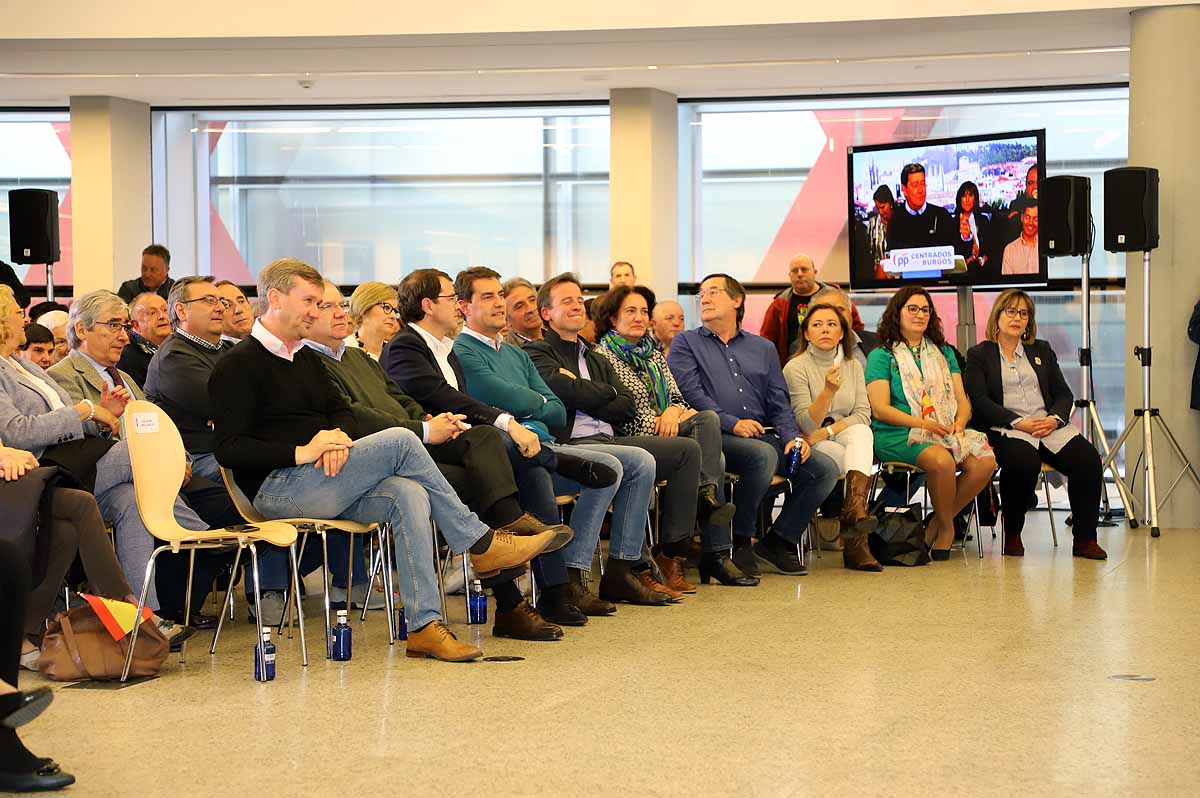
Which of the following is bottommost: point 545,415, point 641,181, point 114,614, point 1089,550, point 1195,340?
point 1089,550

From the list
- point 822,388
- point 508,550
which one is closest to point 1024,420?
point 822,388

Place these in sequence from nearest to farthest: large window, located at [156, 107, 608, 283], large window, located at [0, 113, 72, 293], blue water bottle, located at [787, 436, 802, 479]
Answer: blue water bottle, located at [787, 436, 802, 479], large window, located at [156, 107, 608, 283], large window, located at [0, 113, 72, 293]

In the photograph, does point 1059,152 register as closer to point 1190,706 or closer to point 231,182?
point 231,182

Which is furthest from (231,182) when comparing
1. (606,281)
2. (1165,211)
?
(1165,211)


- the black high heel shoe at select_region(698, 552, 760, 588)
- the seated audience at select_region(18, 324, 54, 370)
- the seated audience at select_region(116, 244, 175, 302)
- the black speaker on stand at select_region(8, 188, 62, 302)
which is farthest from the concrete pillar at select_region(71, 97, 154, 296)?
the black high heel shoe at select_region(698, 552, 760, 588)

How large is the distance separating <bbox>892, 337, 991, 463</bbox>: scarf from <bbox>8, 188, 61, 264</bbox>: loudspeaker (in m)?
5.58

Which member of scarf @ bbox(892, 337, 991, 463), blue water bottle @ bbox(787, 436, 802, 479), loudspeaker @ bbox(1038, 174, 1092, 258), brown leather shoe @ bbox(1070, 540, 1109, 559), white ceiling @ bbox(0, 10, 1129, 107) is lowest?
brown leather shoe @ bbox(1070, 540, 1109, 559)

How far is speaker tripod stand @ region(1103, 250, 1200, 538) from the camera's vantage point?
7637 millimetres

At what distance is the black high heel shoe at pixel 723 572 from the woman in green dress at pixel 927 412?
1222 millimetres

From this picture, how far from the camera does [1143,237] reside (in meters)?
7.64

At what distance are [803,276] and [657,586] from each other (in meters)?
3.51

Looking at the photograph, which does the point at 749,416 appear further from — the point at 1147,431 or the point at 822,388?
the point at 1147,431

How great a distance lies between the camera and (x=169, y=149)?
11070 millimetres

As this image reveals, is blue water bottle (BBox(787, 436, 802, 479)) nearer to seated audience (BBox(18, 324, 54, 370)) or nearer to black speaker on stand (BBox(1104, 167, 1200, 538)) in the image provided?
black speaker on stand (BBox(1104, 167, 1200, 538))
